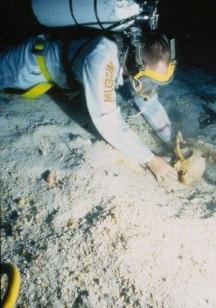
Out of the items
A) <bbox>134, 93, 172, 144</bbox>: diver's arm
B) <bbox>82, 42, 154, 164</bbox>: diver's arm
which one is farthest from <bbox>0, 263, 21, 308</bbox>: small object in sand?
<bbox>134, 93, 172, 144</bbox>: diver's arm

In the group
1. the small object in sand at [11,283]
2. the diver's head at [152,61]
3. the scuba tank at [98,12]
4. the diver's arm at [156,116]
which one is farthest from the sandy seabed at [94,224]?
the scuba tank at [98,12]

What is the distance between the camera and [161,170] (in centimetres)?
304

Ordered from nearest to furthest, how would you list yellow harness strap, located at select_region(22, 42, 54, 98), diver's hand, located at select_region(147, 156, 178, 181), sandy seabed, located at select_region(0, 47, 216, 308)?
sandy seabed, located at select_region(0, 47, 216, 308), diver's hand, located at select_region(147, 156, 178, 181), yellow harness strap, located at select_region(22, 42, 54, 98)

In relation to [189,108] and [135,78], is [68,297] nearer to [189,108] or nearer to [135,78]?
[135,78]

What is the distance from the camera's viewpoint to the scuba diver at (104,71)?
105 inches

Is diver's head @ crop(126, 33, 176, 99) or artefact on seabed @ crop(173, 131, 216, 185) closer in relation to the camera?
diver's head @ crop(126, 33, 176, 99)

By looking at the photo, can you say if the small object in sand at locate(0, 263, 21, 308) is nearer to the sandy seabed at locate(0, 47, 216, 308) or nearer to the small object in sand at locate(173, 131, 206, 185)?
the sandy seabed at locate(0, 47, 216, 308)

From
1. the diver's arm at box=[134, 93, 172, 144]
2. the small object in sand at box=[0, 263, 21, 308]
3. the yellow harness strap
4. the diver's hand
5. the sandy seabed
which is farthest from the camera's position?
the diver's arm at box=[134, 93, 172, 144]

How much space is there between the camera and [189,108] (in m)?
4.32

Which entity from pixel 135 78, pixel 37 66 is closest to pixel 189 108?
pixel 135 78

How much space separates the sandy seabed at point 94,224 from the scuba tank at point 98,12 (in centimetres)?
106

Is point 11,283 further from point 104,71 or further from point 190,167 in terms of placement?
point 190,167

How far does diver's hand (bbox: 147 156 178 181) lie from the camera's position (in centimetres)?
303

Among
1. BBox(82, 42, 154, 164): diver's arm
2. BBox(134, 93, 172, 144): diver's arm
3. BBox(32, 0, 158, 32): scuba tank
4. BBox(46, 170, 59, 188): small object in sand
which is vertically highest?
BBox(32, 0, 158, 32): scuba tank
